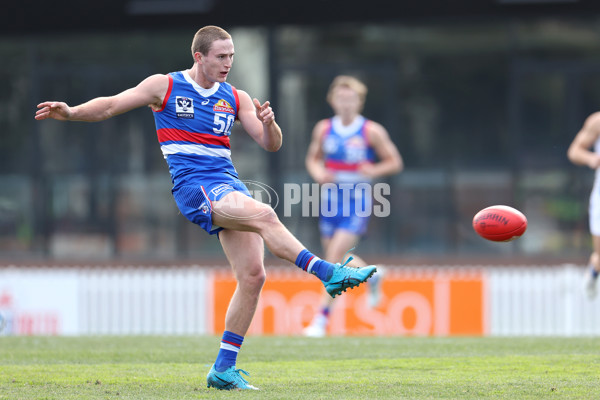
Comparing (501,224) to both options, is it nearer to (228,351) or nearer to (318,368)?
(318,368)

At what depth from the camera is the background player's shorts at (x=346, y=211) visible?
1070 centimetres

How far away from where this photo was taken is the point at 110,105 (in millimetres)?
5840

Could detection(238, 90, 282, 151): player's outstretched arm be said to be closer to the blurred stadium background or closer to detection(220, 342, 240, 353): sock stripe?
detection(220, 342, 240, 353): sock stripe

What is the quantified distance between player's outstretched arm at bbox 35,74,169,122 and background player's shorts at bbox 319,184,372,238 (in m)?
4.94

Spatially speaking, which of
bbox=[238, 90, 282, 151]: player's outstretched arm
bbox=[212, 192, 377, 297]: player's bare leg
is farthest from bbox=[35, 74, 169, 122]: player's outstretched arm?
bbox=[212, 192, 377, 297]: player's bare leg

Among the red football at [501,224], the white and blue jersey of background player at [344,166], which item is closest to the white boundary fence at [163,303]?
the white and blue jersey of background player at [344,166]

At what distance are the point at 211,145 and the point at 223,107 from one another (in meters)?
0.26

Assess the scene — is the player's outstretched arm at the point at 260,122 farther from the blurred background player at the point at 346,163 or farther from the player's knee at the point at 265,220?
the blurred background player at the point at 346,163

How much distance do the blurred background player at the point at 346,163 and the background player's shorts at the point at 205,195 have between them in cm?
484

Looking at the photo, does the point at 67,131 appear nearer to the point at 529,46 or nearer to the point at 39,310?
the point at 39,310

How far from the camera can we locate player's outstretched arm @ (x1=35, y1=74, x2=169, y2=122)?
225 inches

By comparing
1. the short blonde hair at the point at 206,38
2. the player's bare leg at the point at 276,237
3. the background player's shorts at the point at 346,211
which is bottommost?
the player's bare leg at the point at 276,237

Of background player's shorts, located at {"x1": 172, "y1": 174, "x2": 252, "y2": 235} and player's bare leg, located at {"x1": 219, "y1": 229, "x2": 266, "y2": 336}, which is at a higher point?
background player's shorts, located at {"x1": 172, "y1": 174, "x2": 252, "y2": 235}

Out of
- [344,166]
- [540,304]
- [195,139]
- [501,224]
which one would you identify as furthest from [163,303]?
[195,139]
